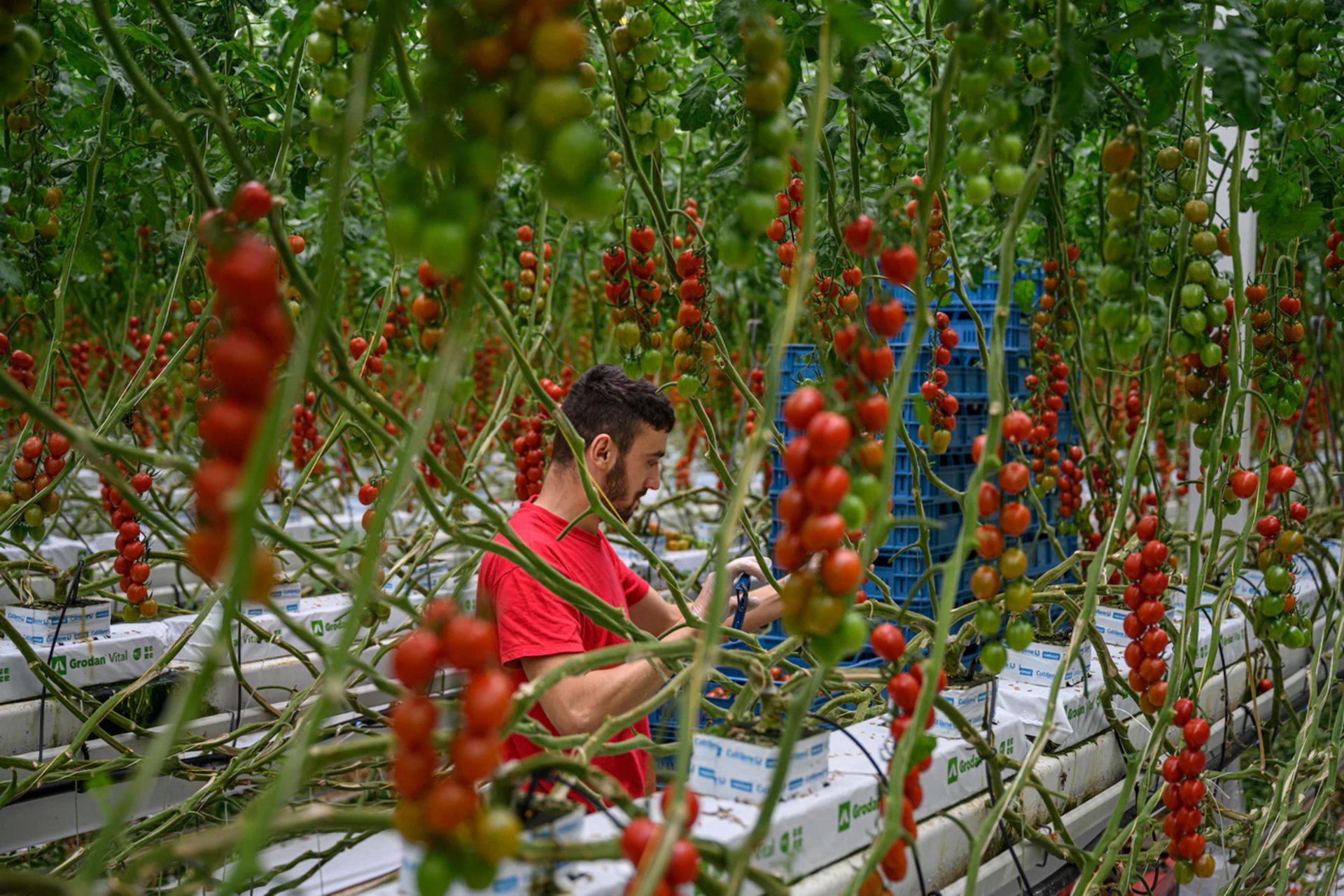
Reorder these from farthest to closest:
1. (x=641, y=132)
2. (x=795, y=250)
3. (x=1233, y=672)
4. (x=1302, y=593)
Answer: (x=1302, y=593), (x=1233, y=672), (x=795, y=250), (x=641, y=132)

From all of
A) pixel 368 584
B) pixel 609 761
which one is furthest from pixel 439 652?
pixel 609 761

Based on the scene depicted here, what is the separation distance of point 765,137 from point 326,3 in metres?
0.30

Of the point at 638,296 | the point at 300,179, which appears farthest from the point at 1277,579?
the point at 300,179

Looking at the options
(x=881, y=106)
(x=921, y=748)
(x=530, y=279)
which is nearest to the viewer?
(x=921, y=748)

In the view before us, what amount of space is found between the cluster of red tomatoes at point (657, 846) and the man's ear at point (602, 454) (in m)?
1.07

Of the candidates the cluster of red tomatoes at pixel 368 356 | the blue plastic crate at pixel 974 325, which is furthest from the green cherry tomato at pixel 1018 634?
the blue plastic crate at pixel 974 325

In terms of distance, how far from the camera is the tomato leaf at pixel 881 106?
1.15 m

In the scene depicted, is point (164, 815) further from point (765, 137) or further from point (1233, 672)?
point (1233, 672)

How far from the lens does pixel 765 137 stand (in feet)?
2.05

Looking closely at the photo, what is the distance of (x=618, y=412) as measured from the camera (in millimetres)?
1702

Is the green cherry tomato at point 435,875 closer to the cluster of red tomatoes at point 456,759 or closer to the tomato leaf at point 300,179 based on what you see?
the cluster of red tomatoes at point 456,759

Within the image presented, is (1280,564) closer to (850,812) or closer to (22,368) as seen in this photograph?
(850,812)

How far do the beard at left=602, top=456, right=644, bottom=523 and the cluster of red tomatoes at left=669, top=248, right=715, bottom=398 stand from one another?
1.68ft

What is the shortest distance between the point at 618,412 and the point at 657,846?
1166 mm
